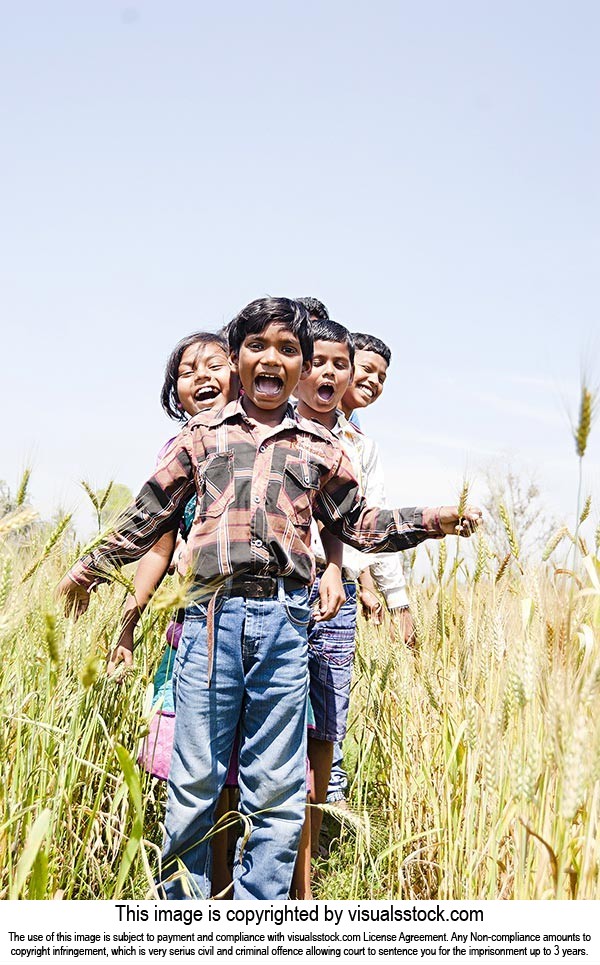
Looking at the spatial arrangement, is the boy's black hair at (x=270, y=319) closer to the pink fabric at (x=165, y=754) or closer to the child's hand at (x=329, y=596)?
the child's hand at (x=329, y=596)

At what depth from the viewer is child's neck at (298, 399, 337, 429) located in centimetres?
256

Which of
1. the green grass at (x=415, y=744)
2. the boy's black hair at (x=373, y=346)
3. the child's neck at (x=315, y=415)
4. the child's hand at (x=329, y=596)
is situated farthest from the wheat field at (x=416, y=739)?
the boy's black hair at (x=373, y=346)

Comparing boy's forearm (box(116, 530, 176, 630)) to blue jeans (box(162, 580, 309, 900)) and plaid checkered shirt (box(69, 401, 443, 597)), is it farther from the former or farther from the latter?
blue jeans (box(162, 580, 309, 900))

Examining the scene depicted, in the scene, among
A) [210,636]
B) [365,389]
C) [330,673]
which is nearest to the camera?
[210,636]

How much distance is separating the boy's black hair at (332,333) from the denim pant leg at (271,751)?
96 cm

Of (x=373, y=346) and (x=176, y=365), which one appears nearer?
(x=176, y=365)

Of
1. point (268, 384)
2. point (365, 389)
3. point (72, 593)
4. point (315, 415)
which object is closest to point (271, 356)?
point (268, 384)

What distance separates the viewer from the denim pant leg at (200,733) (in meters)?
1.83

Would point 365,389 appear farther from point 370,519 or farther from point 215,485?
point 215,485

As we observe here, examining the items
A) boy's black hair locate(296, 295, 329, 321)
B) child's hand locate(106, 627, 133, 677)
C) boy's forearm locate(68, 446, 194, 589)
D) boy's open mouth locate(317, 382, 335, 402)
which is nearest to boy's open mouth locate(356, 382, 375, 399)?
boy's black hair locate(296, 295, 329, 321)

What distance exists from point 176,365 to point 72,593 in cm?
88

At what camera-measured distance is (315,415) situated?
2.57m
